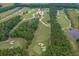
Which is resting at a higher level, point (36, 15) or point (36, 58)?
point (36, 15)

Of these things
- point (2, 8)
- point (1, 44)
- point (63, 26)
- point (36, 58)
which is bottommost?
point (36, 58)

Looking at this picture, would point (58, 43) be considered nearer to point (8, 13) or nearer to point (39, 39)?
point (39, 39)

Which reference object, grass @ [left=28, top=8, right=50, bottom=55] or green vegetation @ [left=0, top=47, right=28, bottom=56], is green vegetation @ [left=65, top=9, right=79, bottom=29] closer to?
grass @ [left=28, top=8, right=50, bottom=55]

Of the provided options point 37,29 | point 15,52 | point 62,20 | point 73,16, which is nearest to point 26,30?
point 37,29

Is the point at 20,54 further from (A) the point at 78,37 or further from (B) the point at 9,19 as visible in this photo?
(A) the point at 78,37

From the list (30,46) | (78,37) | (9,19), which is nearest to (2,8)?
(9,19)

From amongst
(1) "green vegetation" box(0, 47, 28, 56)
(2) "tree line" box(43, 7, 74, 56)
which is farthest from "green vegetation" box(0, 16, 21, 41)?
(2) "tree line" box(43, 7, 74, 56)
